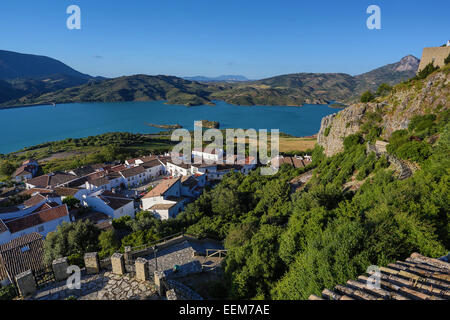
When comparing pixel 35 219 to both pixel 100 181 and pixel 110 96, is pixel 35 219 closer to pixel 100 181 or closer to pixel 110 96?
pixel 100 181

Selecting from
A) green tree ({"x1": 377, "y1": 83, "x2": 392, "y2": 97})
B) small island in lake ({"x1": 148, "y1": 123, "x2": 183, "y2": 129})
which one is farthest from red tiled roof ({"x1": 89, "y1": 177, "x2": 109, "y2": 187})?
small island in lake ({"x1": 148, "y1": 123, "x2": 183, "y2": 129})

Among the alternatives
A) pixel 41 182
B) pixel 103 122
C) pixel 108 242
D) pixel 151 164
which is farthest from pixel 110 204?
pixel 103 122

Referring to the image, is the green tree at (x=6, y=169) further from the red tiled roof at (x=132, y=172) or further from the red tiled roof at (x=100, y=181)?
the red tiled roof at (x=132, y=172)

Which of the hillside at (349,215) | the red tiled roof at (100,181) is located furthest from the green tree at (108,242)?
the red tiled roof at (100,181)

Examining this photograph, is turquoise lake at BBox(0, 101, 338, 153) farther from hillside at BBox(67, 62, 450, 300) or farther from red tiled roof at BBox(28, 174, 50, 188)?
A: hillside at BBox(67, 62, 450, 300)

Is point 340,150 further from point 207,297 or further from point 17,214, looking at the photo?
point 17,214
